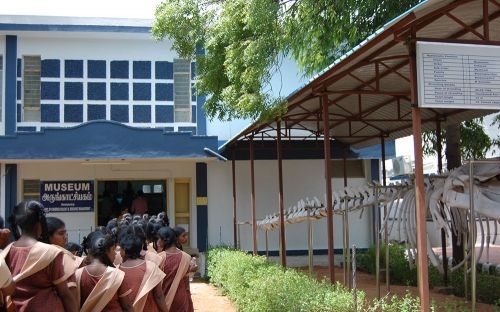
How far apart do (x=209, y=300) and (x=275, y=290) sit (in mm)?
4745

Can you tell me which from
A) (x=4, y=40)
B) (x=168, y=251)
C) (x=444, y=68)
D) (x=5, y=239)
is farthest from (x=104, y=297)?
(x=4, y=40)

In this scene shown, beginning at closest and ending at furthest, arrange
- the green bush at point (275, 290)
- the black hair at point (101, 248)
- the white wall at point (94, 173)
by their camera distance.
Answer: the black hair at point (101, 248) < the green bush at point (275, 290) < the white wall at point (94, 173)

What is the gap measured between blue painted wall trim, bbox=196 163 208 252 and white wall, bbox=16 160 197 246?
6.9 inches

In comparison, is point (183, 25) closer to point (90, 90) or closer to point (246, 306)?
point (246, 306)

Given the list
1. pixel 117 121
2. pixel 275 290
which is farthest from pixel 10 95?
pixel 275 290

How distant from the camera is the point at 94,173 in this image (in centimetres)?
1870

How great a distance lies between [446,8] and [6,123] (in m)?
15.4

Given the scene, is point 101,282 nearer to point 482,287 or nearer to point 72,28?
point 482,287

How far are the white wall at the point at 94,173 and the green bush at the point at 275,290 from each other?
674cm

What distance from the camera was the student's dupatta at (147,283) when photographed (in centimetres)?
515

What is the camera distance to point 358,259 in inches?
669

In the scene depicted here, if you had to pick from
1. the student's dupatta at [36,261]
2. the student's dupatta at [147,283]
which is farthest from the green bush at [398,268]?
the student's dupatta at [36,261]

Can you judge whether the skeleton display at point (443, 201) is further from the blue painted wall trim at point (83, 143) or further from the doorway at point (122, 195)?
the doorway at point (122, 195)

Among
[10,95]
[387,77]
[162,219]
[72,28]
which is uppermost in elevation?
[72,28]
